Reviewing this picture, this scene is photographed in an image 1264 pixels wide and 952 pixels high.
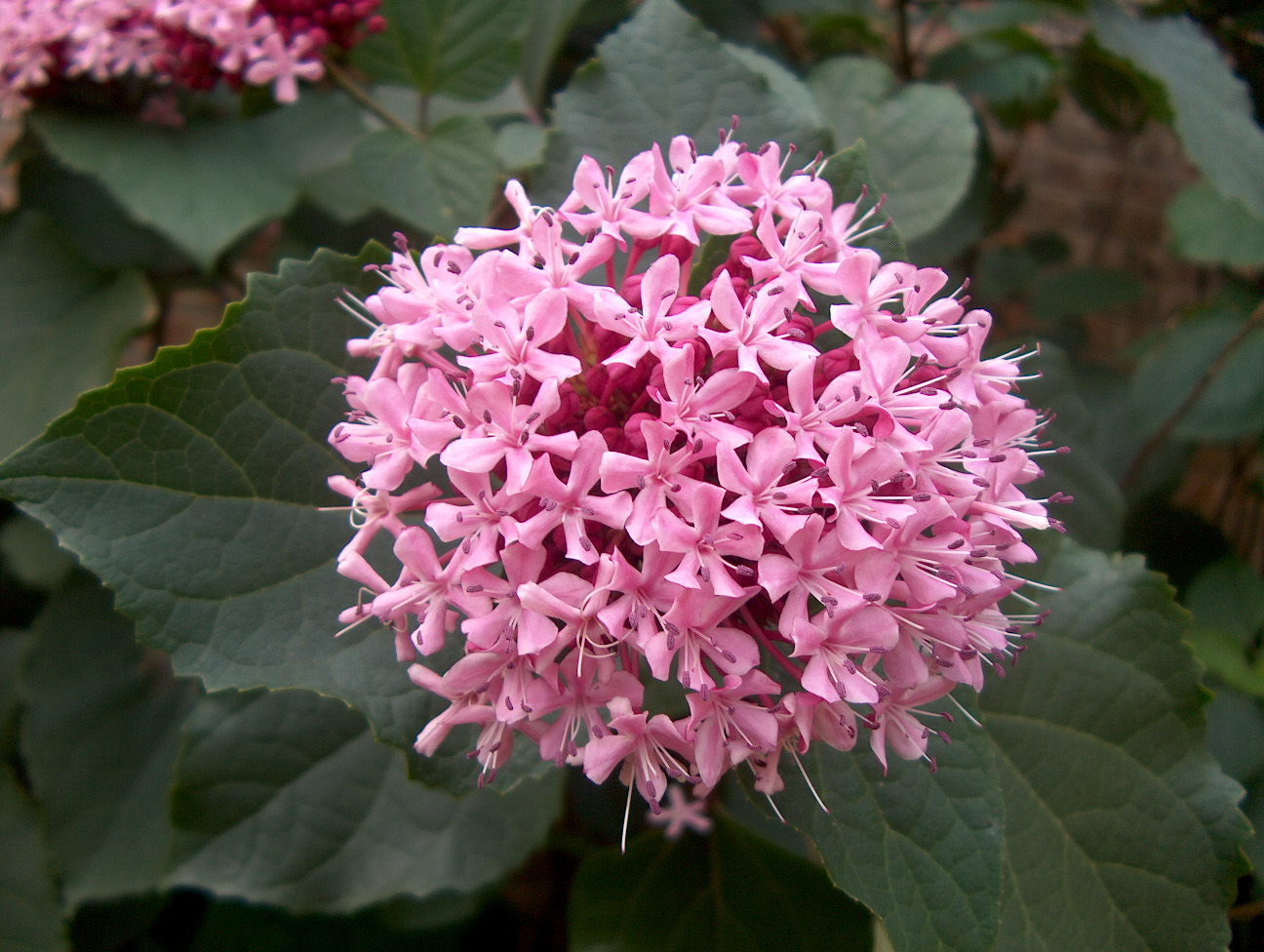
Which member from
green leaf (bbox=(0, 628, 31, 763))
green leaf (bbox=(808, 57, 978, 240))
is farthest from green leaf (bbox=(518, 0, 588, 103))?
green leaf (bbox=(0, 628, 31, 763))

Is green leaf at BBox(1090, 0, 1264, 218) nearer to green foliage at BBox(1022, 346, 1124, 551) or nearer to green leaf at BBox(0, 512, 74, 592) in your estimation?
green foliage at BBox(1022, 346, 1124, 551)

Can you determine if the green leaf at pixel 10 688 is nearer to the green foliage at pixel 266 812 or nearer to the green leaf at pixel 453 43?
the green foliage at pixel 266 812

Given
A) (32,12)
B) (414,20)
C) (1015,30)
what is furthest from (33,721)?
(1015,30)

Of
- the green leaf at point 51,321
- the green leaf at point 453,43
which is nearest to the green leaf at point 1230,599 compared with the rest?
the green leaf at point 453,43

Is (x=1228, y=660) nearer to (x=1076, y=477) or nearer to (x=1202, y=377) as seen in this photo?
(x=1076, y=477)

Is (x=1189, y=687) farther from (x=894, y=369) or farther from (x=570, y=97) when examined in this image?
(x=570, y=97)

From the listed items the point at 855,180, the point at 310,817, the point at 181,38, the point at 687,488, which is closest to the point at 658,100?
the point at 855,180
